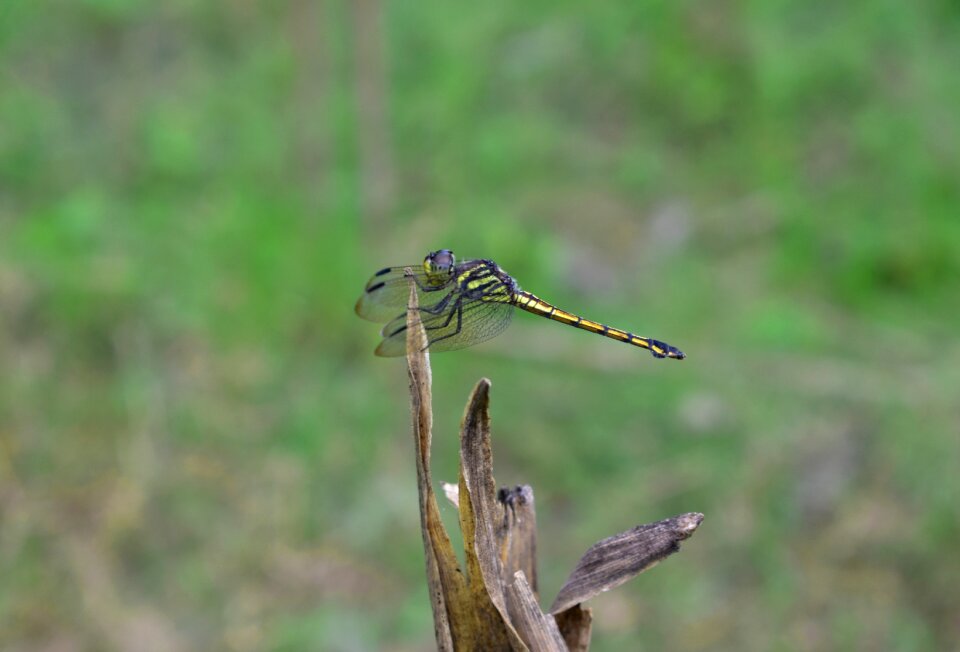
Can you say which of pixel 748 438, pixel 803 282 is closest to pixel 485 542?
pixel 748 438

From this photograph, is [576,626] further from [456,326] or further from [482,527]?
[456,326]

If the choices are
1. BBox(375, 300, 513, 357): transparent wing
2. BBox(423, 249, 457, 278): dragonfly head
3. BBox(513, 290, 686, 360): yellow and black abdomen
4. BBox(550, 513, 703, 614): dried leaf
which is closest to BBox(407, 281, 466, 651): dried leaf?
BBox(550, 513, 703, 614): dried leaf

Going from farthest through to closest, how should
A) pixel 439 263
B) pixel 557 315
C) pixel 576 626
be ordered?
pixel 557 315 < pixel 439 263 < pixel 576 626

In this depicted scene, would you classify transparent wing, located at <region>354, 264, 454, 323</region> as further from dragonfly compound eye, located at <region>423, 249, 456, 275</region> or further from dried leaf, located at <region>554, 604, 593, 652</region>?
dried leaf, located at <region>554, 604, 593, 652</region>

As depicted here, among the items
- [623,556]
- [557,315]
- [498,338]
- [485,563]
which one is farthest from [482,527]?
[498,338]

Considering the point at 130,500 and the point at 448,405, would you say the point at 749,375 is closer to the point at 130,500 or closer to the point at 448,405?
the point at 448,405
